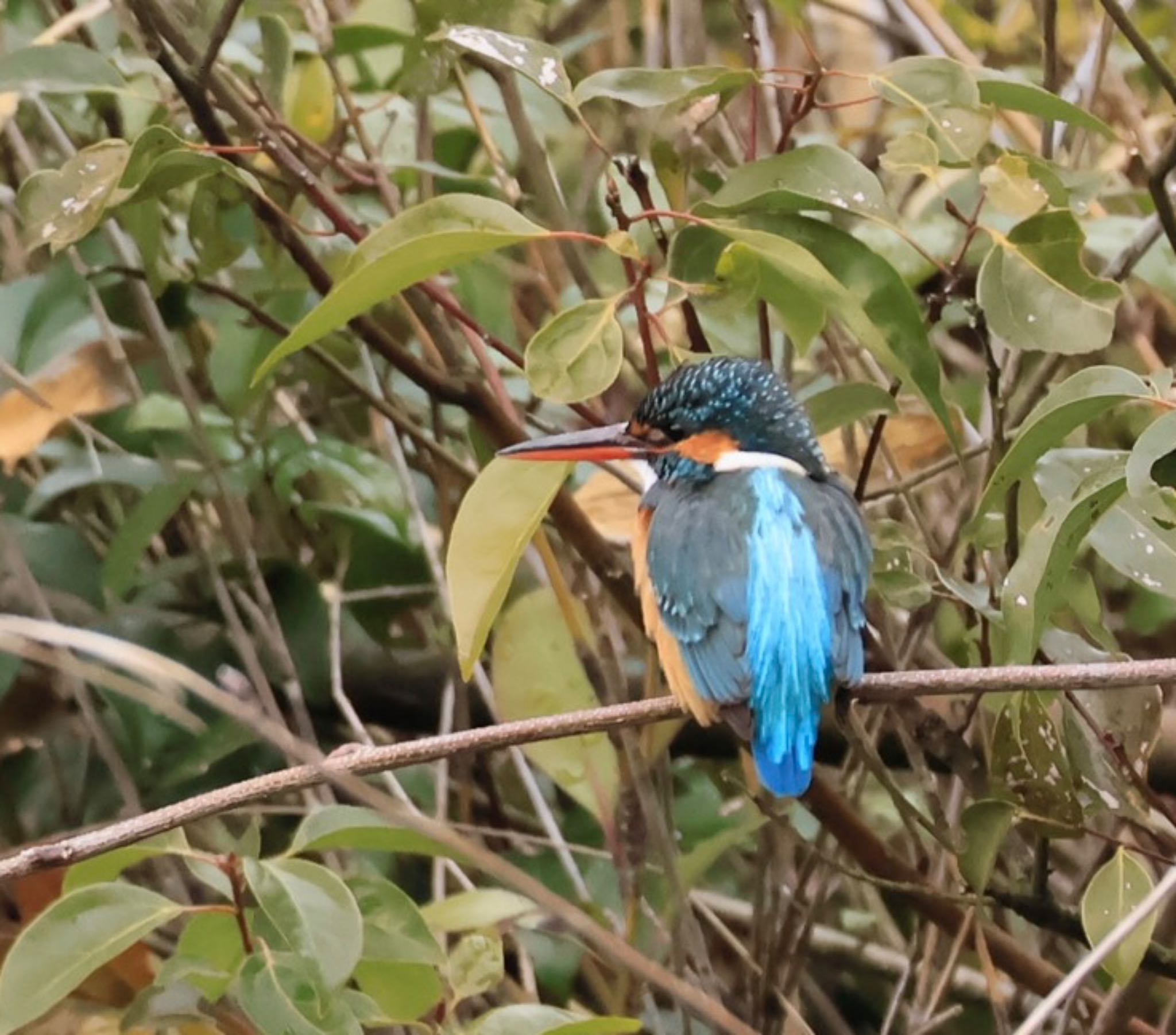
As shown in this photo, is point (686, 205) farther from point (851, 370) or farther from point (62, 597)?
point (62, 597)

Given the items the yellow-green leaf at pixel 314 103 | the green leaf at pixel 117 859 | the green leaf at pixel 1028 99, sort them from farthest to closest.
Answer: the yellow-green leaf at pixel 314 103 → the green leaf at pixel 1028 99 → the green leaf at pixel 117 859

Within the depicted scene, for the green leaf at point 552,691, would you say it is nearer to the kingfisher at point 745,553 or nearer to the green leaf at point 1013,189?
the kingfisher at point 745,553

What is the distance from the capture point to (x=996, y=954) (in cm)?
124

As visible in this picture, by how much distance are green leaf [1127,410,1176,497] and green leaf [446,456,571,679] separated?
14.0 inches

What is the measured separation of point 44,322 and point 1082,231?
35.0 inches

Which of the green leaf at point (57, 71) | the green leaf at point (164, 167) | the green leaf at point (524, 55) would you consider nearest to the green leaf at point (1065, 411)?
the green leaf at point (524, 55)

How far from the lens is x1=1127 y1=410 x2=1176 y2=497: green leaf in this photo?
2.73 feet

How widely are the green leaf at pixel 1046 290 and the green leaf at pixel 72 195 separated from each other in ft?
1.97

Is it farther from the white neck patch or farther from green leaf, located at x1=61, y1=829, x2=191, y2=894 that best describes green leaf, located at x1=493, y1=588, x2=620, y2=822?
green leaf, located at x1=61, y1=829, x2=191, y2=894

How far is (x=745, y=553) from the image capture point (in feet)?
3.85

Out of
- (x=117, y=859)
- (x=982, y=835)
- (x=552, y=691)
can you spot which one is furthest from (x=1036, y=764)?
(x=117, y=859)

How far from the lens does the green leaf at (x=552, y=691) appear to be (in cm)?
129

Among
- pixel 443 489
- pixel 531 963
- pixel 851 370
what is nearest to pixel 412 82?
pixel 443 489

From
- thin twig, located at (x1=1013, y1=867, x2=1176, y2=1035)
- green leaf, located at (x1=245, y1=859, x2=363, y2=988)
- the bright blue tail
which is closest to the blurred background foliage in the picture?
green leaf, located at (x1=245, y1=859, x2=363, y2=988)
